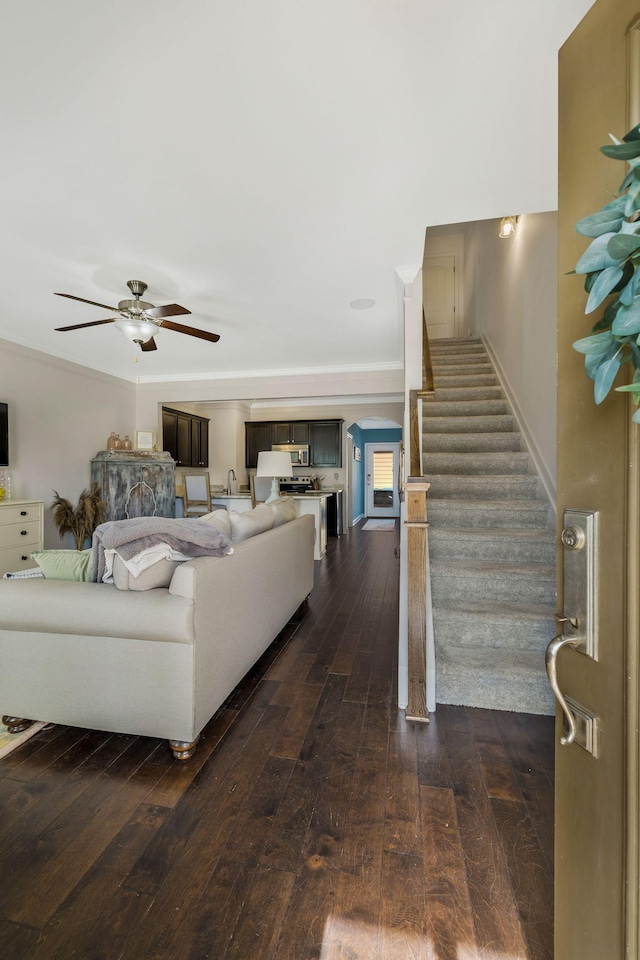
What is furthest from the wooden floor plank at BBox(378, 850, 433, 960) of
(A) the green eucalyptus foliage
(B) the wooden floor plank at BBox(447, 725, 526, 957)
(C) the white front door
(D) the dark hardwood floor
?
(C) the white front door

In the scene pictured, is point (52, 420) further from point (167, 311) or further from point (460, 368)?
point (460, 368)

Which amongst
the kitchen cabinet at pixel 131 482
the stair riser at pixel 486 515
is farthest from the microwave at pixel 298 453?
the stair riser at pixel 486 515

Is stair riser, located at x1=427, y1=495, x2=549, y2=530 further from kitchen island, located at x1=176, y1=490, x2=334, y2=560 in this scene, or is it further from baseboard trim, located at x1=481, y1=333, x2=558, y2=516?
kitchen island, located at x1=176, y1=490, x2=334, y2=560

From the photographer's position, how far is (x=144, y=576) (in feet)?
5.98

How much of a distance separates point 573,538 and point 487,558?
8.09ft

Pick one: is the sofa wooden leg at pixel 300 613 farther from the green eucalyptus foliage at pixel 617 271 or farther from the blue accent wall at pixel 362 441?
the blue accent wall at pixel 362 441

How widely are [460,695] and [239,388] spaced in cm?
480

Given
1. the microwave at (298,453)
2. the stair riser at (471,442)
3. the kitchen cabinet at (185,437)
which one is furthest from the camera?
the microwave at (298,453)

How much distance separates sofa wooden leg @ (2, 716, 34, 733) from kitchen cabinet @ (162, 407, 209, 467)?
198 inches

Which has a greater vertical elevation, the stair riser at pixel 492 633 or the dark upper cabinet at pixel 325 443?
the dark upper cabinet at pixel 325 443

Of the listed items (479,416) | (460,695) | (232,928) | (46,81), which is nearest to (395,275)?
(479,416)

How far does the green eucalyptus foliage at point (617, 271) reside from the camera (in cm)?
46

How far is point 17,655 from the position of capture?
1.90m

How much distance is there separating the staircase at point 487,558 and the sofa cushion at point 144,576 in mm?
1504
